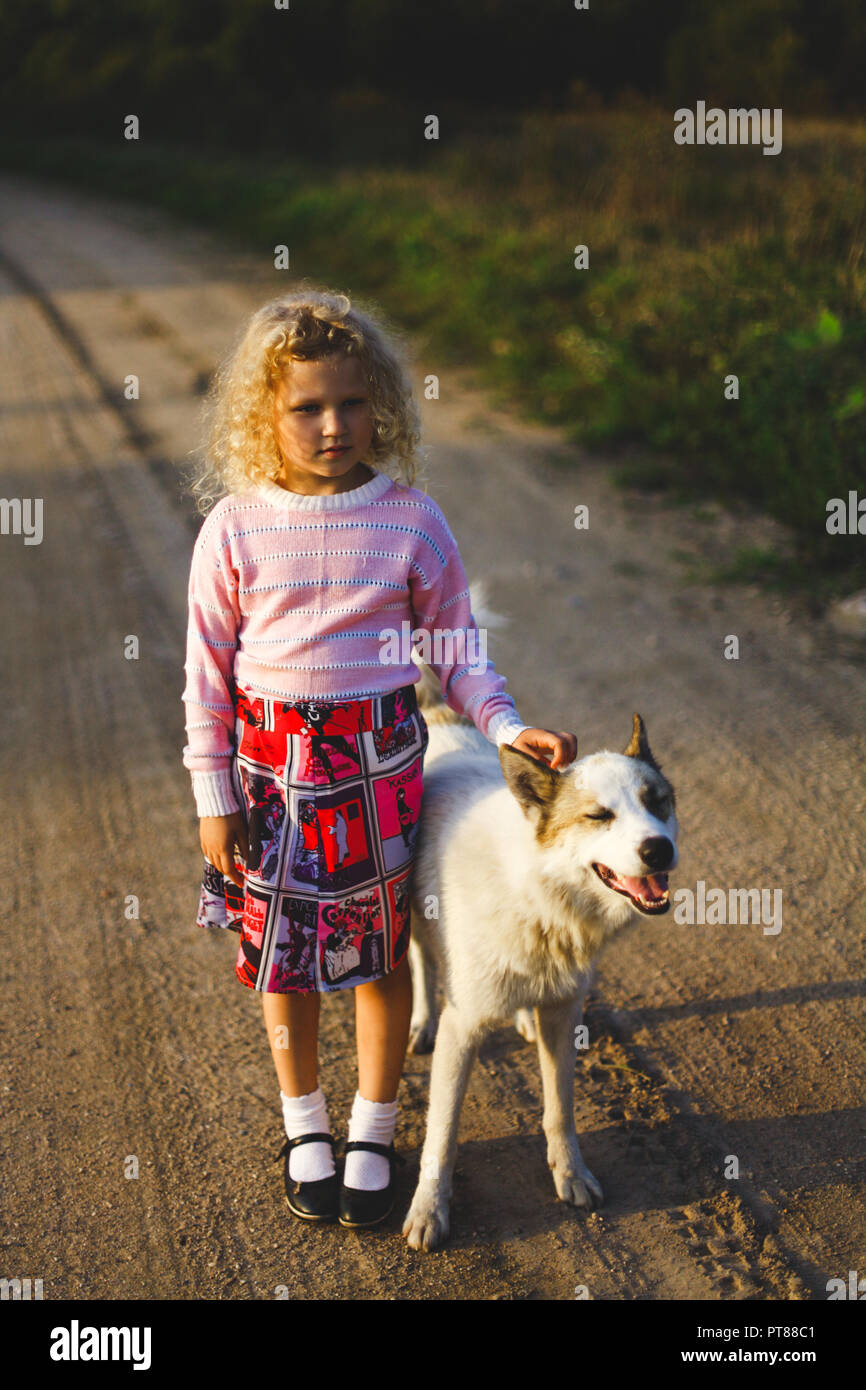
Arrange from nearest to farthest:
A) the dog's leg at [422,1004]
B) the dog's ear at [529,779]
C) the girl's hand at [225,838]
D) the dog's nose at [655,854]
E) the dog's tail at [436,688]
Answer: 1. the dog's nose at [655,854]
2. the dog's ear at [529,779]
3. the girl's hand at [225,838]
4. the dog's tail at [436,688]
5. the dog's leg at [422,1004]

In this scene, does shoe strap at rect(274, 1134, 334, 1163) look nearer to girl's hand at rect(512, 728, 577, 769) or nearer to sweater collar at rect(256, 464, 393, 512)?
girl's hand at rect(512, 728, 577, 769)

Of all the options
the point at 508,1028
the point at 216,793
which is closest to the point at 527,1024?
the point at 508,1028

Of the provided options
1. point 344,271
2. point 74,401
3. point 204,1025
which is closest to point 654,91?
point 344,271

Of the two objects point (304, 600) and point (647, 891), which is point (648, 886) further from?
point (304, 600)

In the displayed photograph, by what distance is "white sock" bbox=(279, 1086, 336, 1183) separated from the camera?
2509 mm

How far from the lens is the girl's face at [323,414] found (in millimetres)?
2225

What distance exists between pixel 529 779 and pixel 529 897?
28 centimetres

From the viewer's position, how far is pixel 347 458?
2283mm

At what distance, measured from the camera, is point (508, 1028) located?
3117 mm

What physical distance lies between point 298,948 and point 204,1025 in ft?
2.71

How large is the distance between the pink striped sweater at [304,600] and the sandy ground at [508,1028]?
0.94 metres

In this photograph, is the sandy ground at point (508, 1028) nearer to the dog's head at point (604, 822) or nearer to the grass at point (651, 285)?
the grass at point (651, 285)

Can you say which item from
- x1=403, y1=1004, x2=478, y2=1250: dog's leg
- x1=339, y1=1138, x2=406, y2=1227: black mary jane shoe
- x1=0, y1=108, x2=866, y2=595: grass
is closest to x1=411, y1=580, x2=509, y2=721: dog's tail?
x1=403, y1=1004, x2=478, y2=1250: dog's leg

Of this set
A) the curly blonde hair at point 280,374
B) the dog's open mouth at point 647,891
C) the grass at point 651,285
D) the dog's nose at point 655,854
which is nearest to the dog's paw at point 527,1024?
the dog's open mouth at point 647,891
